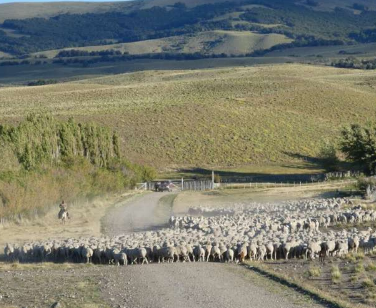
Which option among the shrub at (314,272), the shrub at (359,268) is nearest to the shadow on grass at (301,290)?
the shrub at (314,272)

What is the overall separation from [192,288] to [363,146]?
44157 millimetres

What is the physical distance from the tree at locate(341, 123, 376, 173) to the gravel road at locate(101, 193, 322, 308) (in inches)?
1586

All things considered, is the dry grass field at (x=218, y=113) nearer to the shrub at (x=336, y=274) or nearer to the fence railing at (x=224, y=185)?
the fence railing at (x=224, y=185)

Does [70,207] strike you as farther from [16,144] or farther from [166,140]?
[166,140]

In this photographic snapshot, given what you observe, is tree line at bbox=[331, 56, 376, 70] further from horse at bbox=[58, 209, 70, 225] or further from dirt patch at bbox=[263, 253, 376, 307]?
dirt patch at bbox=[263, 253, 376, 307]

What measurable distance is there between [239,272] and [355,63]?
155 m

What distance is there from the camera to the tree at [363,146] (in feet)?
210

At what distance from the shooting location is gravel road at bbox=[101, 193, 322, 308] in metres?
20.6

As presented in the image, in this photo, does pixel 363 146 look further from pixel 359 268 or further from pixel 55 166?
pixel 359 268

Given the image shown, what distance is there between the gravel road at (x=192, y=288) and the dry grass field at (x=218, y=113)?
51436 millimetres

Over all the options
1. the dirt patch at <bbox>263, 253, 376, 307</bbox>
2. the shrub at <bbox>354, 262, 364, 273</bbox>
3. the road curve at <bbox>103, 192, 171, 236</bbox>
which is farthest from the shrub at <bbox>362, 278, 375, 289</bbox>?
the road curve at <bbox>103, 192, 171, 236</bbox>

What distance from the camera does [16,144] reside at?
156ft

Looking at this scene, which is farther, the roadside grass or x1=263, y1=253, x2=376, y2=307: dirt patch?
x1=263, y1=253, x2=376, y2=307: dirt patch

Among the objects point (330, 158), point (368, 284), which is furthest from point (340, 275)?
point (330, 158)
